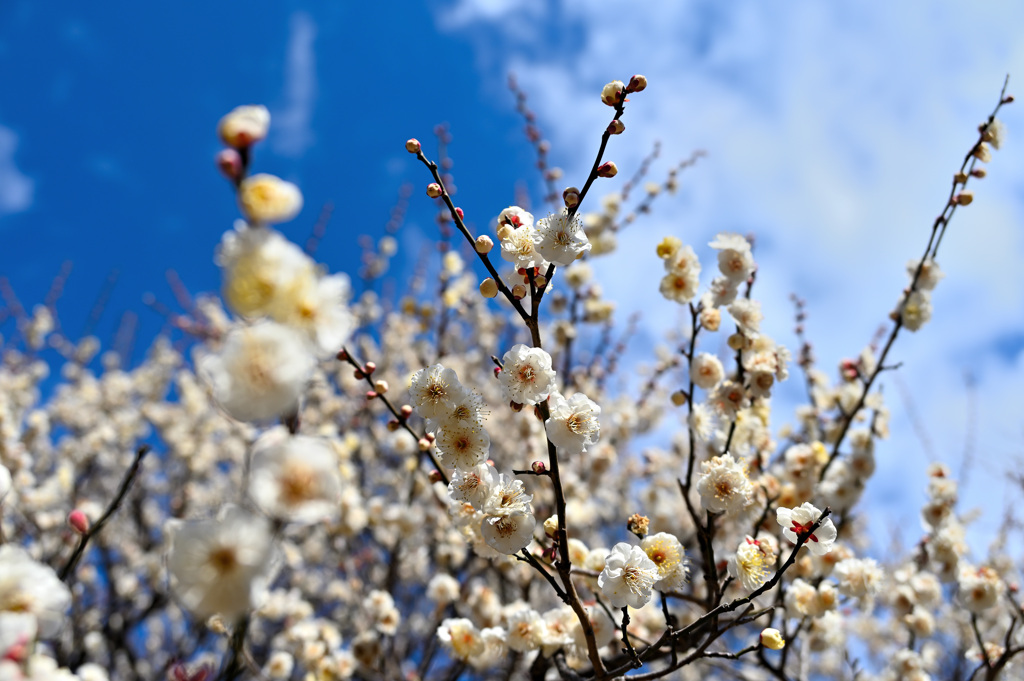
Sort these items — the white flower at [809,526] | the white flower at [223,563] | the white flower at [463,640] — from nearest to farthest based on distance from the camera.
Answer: the white flower at [223,563] < the white flower at [809,526] < the white flower at [463,640]

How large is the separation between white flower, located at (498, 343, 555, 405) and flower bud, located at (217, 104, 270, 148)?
0.89 metres

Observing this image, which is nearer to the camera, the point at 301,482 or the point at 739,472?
the point at 301,482

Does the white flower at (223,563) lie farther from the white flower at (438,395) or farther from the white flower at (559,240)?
the white flower at (559,240)

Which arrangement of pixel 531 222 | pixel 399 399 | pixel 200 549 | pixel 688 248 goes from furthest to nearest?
1. pixel 399 399
2. pixel 688 248
3. pixel 531 222
4. pixel 200 549

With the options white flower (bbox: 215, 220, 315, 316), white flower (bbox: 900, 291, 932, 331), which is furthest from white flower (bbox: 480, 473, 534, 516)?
white flower (bbox: 900, 291, 932, 331)

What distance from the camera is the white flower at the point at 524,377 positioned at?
163 centimetres

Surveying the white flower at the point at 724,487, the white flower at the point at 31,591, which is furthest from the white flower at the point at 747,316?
the white flower at the point at 31,591

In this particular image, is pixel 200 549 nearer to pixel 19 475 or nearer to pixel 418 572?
pixel 19 475

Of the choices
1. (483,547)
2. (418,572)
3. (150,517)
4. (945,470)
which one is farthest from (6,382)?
(945,470)

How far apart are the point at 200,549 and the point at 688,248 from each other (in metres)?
1.88

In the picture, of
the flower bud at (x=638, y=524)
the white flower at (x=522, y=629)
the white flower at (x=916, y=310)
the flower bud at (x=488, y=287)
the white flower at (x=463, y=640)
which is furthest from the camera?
the white flower at (x=916, y=310)

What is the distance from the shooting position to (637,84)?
1606 millimetres

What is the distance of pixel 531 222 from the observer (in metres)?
1.77

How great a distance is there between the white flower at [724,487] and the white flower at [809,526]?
35cm
